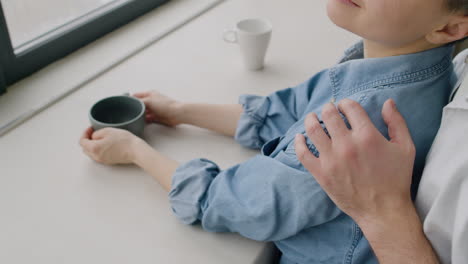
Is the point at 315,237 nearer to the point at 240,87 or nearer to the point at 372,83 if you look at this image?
the point at 372,83

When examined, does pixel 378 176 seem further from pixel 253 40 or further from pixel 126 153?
pixel 253 40

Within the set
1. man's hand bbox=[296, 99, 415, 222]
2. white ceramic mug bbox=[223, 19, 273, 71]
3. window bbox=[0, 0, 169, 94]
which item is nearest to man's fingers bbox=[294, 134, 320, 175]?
man's hand bbox=[296, 99, 415, 222]

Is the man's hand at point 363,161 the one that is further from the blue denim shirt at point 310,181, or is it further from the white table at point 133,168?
the white table at point 133,168

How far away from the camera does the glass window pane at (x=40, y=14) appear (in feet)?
3.54

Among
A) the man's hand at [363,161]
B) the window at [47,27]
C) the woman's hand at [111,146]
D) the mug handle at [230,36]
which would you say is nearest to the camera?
the man's hand at [363,161]

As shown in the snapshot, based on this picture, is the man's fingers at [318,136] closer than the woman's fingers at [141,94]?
Yes

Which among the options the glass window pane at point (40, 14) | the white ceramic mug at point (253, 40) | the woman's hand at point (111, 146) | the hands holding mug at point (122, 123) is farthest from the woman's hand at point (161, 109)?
the glass window pane at point (40, 14)

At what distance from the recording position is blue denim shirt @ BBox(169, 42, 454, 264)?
633mm

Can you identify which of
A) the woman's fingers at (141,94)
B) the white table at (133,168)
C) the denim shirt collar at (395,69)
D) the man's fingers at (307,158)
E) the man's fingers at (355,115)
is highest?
the denim shirt collar at (395,69)

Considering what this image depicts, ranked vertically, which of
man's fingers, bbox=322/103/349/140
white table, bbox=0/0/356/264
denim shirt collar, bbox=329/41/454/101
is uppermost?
denim shirt collar, bbox=329/41/454/101

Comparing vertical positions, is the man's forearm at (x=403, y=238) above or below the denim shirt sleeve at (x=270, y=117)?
above

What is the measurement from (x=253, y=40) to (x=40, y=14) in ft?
1.81

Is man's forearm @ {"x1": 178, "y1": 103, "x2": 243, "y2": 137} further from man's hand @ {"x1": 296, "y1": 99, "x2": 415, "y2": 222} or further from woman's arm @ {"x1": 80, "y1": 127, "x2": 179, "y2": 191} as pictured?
man's hand @ {"x1": 296, "y1": 99, "x2": 415, "y2": 222}

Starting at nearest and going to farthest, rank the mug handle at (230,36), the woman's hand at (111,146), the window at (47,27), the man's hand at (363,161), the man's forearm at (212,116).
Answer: the man's hand at (363,161) < the woman's hand at (111,146) < the man's forearm at (212,116) < the window at (47,27) < the mug handle at (230,36)
